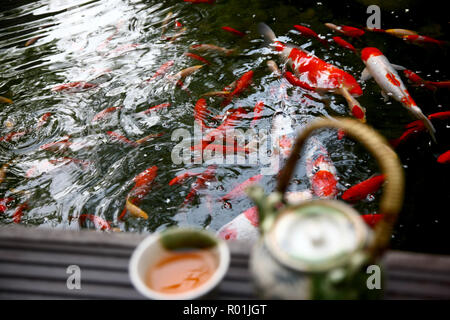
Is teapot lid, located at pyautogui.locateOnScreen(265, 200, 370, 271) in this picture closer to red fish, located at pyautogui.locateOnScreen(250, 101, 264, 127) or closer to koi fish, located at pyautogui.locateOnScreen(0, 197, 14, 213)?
red fish, located at pyautogui.locateOnScreen(250, 101, 264, 127)

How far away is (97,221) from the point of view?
2.40m

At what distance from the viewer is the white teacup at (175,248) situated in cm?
100

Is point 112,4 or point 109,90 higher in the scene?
point 112,4

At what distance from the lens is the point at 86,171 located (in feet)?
9.36

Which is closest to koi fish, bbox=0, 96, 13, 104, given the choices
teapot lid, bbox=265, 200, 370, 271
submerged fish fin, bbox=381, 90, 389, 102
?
submerged fish fin, bbox=381, 90, 389, 102

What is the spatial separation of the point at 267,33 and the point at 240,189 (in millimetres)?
2380

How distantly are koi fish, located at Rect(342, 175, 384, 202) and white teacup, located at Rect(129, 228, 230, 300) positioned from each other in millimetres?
1388

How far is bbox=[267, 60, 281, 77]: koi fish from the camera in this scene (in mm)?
3576

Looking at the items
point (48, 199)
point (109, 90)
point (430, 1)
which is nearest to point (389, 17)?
point (430, 1)

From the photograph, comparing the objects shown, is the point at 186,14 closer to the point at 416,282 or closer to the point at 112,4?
the point at 112,4

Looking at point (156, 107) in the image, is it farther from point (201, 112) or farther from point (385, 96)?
point (385, 96)

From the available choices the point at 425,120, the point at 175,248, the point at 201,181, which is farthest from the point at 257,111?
the point at 175,248

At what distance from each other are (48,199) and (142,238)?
5.66 ft

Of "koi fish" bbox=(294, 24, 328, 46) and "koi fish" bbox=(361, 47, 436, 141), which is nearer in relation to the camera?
"koi fish" bbox=(361, 47, 436, 141)
